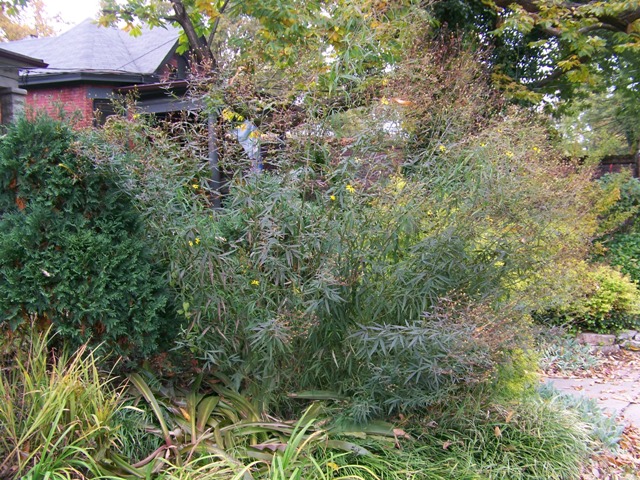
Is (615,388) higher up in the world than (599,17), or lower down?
lower down

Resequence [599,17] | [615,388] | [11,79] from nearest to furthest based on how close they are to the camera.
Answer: [615,388] < [599,17] < [11,79]

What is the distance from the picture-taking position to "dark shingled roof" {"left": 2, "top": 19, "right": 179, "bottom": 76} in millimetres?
11070

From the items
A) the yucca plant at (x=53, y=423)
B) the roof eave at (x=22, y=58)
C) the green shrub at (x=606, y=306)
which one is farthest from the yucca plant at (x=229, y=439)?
the roof eave at (x=22, y=58)

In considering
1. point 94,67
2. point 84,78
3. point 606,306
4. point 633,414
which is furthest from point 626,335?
point 94,67

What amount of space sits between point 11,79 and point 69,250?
28.8ft

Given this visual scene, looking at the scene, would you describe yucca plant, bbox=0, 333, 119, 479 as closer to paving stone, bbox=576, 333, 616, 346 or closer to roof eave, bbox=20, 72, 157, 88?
paving stone, bbox=576, 333, 616, 346

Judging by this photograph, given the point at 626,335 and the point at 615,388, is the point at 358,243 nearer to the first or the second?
the point at 615,388

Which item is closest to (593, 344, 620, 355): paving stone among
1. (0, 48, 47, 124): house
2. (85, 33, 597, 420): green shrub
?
(85, 33, 597, 420): green shrub

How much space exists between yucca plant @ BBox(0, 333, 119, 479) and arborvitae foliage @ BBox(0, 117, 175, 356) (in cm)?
25

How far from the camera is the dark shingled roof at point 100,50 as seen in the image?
1107 centimetres

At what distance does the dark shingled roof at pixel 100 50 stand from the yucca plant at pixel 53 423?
9264 millimetres

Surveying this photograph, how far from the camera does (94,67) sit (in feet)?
35.8

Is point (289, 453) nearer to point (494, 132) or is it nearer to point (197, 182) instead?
point (197, 182)

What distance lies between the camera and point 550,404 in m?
3.74
